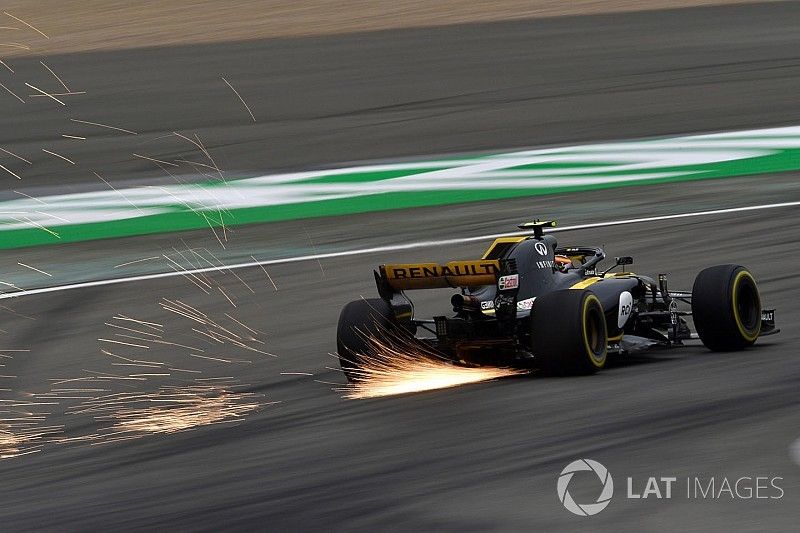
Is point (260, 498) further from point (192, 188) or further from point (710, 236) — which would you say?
point (192, 188)

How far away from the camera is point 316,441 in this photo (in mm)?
7469

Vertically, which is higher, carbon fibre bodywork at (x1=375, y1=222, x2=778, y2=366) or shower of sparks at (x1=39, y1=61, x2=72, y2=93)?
shower of sparks at (x1=39, y1=61, x2=72, y2=93)

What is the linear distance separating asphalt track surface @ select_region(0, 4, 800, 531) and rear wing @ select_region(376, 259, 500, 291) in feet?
1.93

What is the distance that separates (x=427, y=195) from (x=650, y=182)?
2.42 metres

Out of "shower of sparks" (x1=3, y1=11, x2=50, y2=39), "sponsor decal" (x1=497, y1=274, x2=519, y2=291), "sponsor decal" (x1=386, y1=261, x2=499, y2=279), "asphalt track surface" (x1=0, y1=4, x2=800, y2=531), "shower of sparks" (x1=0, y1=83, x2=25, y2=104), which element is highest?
"shower of sparks" (x1=3, y1=11, x2=50, y2=39)

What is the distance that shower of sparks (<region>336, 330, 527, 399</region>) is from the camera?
28.6 ft

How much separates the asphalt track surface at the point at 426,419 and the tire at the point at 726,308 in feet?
0.45

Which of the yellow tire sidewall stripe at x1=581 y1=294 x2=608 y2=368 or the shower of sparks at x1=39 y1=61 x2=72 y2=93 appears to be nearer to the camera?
the yellow tire sidewall stripe at x1=581 y1=294 x2=608 y2=368

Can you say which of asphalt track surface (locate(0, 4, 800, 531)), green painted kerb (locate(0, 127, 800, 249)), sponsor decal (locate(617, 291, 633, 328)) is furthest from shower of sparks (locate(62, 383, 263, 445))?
green painted kerb (locate(0, 127, 800, 249))

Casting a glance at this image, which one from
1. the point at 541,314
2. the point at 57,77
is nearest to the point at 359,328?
the point at 541,314

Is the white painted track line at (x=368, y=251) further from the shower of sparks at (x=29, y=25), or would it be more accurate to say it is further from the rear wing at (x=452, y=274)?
the shower of sparks at (x=29, y=25)

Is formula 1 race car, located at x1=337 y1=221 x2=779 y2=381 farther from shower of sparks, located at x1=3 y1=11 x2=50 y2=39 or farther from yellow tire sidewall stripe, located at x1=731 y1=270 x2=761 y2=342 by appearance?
shower of sparks, located at x1=3 y1=11 x2=50 y2=39

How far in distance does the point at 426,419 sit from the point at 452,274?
3.27 feet

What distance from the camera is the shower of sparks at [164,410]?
8227mm
